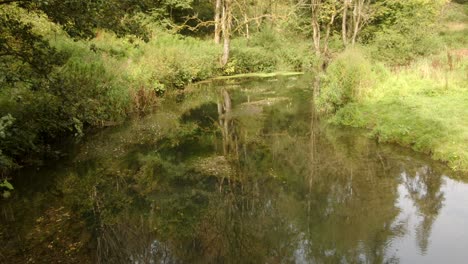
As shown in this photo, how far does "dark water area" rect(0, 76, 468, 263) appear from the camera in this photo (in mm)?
5820

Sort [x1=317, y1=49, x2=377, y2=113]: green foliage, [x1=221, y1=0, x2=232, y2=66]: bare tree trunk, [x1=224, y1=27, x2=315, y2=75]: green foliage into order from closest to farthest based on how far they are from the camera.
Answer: [x1=317, y1=49, x2=377, y2=113]: green foliage, [x1=221, y1=0, x2=232, y2=66]: bare tree trunk, [x1=224, y1=27, x2=315, y2=75]: green foliage

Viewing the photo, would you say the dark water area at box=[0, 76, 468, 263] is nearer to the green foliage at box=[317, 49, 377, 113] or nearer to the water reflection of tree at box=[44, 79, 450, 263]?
the water reflection of tree at box=[44, 79, 450, 263]

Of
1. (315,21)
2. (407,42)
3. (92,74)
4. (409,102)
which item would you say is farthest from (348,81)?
(315,21)

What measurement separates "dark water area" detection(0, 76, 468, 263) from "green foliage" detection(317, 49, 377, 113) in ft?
4.79

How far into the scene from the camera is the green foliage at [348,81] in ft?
40.6

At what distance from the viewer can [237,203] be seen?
7.30 meters

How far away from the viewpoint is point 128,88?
13.8 metres

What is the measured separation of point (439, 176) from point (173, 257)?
5706 millimetres

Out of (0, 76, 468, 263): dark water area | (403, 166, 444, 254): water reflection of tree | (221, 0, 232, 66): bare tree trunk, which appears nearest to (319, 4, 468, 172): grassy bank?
(0, 76, 468, 263): dark water area

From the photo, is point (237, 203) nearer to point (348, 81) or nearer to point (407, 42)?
point (348, 81)

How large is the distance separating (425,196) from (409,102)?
4.56 meters

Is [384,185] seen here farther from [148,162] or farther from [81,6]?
[81,6]

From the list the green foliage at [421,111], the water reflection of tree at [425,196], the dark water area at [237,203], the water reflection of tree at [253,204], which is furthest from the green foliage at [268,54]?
the water reflection of tree at [425,196]

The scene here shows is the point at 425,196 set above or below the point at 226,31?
below
